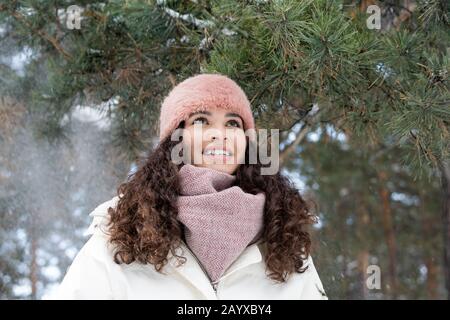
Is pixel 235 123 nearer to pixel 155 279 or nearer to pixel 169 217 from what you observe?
pixel 169 217

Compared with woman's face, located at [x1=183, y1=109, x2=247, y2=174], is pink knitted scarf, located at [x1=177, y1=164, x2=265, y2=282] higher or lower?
lower

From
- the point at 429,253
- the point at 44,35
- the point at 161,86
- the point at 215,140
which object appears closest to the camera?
the point at 215,140

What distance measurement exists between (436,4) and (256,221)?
68 cm

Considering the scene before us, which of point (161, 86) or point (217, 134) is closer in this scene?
point (217, 134)

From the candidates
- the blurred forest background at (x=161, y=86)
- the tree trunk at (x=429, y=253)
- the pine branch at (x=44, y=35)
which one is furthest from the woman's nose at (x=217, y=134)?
the tree trunk at (x=429, y=253)

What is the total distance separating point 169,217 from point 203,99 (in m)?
0.26

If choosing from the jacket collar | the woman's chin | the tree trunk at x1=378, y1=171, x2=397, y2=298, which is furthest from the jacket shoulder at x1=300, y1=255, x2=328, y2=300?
the tree trunk at x1=378, y1=171, x2=397, y2=298

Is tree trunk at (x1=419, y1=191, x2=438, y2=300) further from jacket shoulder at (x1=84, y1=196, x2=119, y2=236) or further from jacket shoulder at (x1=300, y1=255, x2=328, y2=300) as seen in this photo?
jacket shoulder at (x1=84, y1=196, x2=119, y2=236)

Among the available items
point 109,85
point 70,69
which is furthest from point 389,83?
point 70,69

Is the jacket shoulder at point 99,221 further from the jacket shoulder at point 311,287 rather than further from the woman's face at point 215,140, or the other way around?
the jacket shoulder at point 311,287

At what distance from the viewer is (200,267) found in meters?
1.21

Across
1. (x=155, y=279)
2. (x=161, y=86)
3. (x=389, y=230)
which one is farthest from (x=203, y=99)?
(x=389, y=230)

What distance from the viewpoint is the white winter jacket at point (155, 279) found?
3.72 ft

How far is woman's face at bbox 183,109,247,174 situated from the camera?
1292 millimetres
